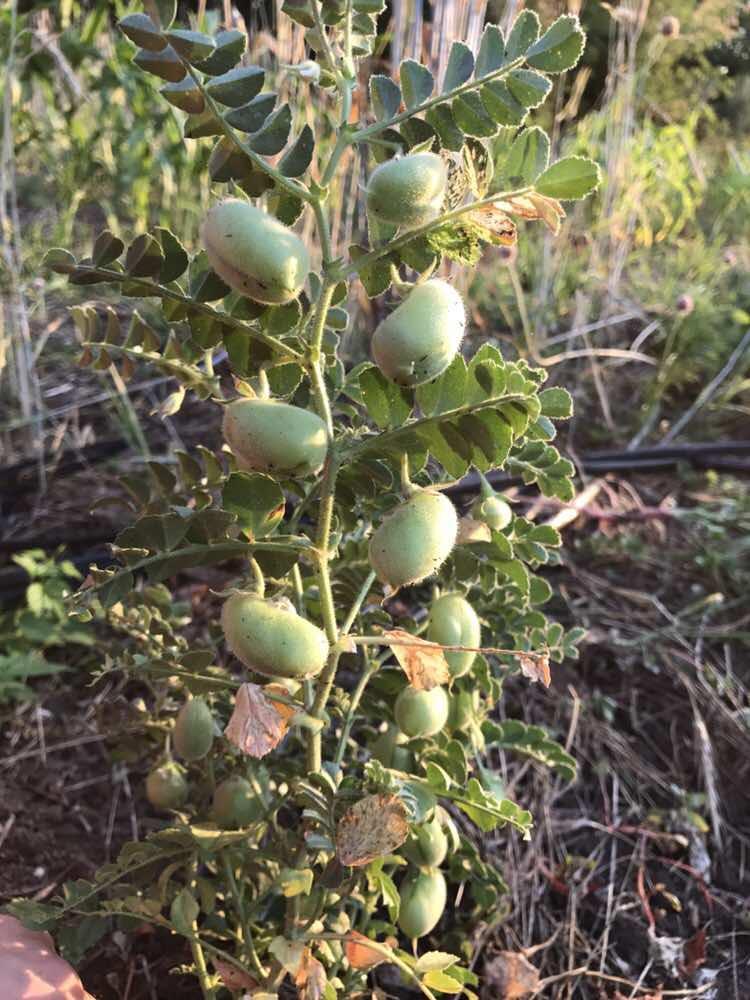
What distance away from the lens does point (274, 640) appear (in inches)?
20.4

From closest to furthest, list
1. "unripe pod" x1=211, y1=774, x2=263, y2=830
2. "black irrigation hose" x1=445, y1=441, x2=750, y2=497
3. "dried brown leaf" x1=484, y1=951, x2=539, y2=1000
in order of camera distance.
→ 1. "unripe pod" x1=211, y1=774, x2=263, y2=830
2. "dried brown leaf" x1=484, y1=951, x2=539, y2=1000
3. "black irrigation hose" x1=445, y1=441, x2=750, y2=497

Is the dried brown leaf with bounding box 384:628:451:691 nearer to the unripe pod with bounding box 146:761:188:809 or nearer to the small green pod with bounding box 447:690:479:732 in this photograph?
the small green pod with bounding box 447:690:479:732

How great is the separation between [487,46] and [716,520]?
1.13 metres

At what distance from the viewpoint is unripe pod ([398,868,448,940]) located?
0.70 meters

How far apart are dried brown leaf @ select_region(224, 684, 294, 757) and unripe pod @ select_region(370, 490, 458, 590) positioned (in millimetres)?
109

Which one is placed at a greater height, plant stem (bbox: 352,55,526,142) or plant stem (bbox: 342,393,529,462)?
plant stem (bbox: 352,55,526,142)

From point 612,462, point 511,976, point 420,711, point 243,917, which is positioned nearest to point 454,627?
point 420,711

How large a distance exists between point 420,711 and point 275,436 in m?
0.27

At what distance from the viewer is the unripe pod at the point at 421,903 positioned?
70cm

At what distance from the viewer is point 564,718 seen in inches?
47.3

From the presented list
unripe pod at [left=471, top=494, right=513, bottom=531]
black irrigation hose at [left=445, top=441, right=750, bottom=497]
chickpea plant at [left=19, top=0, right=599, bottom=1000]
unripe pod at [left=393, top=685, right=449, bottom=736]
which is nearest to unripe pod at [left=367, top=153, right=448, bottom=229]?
chickpea plant at [left=19, top=0, right=599, bottom=1000]

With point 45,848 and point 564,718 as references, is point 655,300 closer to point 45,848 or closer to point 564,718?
point 564,718

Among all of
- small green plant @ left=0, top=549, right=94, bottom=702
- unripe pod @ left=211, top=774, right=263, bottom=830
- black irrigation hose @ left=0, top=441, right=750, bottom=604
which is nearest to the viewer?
unripe pod @ left=211, top=774, right=263, bottom=830

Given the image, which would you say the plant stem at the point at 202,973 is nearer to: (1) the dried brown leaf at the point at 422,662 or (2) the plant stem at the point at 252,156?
(1) the dried brown leaf at the point at 422,662
